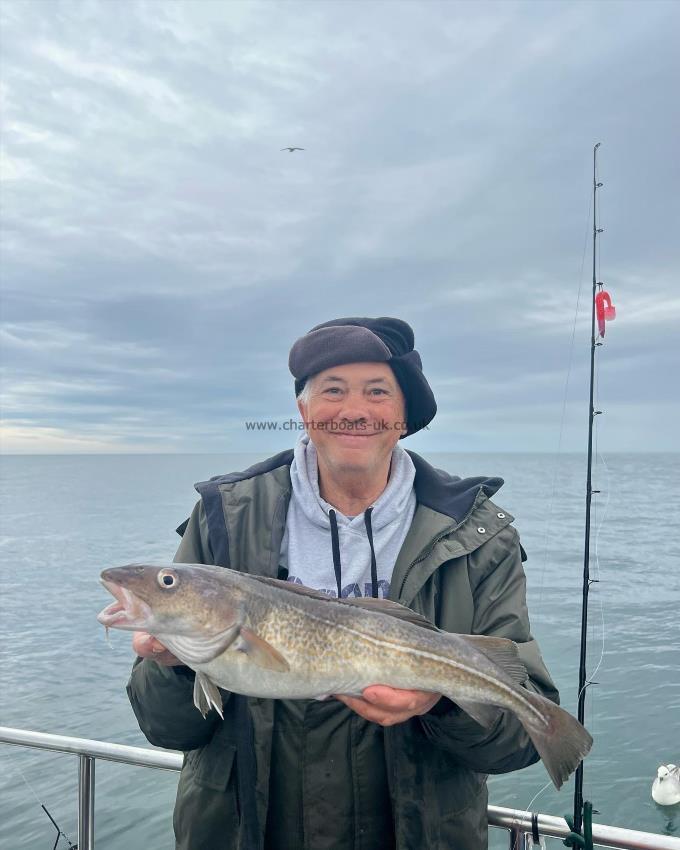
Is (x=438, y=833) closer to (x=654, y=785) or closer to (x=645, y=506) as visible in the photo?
(x=654, y=785)

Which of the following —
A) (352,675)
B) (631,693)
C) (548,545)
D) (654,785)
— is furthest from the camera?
(548,545)

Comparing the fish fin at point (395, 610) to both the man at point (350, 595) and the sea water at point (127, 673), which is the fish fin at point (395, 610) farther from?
the sea water at point (127, 673)

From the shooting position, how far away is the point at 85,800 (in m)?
3.83

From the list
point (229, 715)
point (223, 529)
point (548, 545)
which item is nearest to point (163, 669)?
point (229, 715)

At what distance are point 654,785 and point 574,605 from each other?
15.1 metres

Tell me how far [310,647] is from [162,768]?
147 centimetres

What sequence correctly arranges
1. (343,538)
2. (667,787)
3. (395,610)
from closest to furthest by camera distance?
(395,610) < (343,538) < (667,787)

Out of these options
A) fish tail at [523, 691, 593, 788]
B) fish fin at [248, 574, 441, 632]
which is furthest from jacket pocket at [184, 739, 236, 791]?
fish tail at [523, 691, 593, 788]

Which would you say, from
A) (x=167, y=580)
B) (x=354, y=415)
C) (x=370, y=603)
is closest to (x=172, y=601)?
(x=167, y=580)

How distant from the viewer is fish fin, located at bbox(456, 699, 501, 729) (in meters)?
2.79

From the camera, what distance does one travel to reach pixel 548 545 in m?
43.5

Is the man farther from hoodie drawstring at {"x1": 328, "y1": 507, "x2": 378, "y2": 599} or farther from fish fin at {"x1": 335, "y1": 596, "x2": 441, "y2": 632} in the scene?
fish fin at {"x1": 335, "y1": 596, "x2": 441, "y2": 632}

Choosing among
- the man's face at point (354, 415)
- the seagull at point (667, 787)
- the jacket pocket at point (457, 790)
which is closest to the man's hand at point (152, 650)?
the man's face at point (354, 415)

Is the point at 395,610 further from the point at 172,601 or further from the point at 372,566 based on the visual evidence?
the point at 172,601
